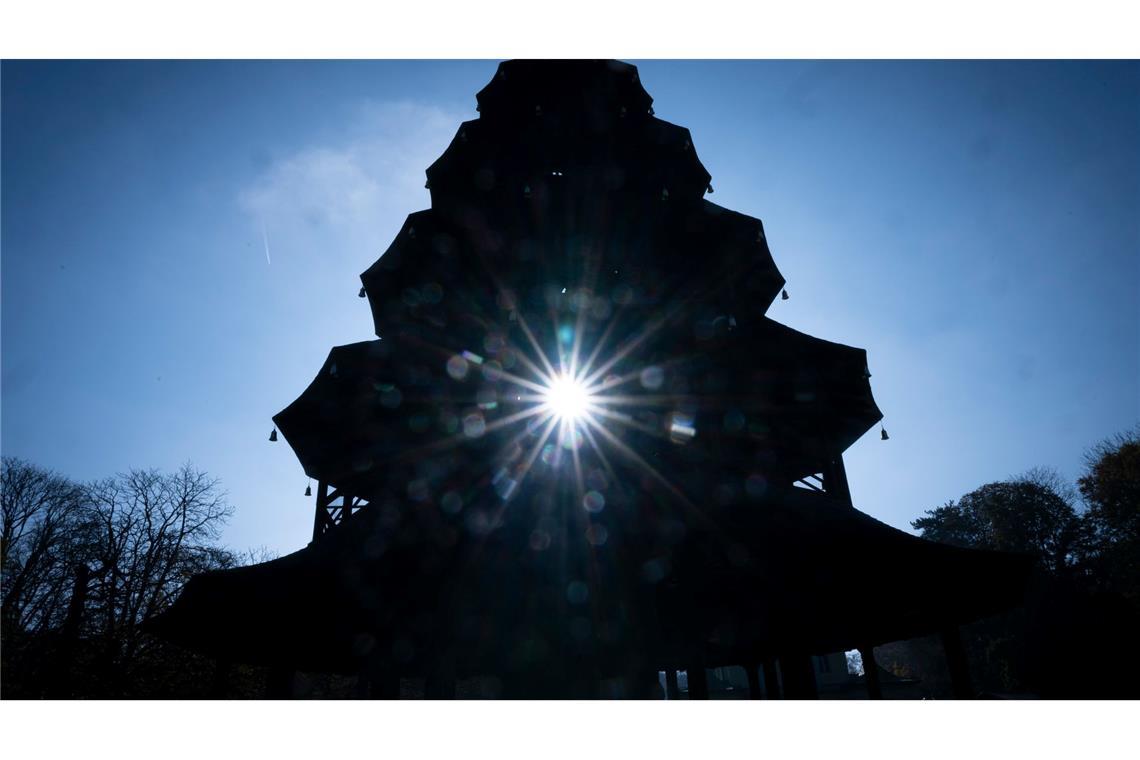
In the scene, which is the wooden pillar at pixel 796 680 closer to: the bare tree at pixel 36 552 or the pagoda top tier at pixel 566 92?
the pagoda top tier at pixel 566 92

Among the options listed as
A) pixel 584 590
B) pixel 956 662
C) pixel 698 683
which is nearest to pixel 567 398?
pixel 584 590

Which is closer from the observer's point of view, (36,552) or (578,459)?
(578,459)

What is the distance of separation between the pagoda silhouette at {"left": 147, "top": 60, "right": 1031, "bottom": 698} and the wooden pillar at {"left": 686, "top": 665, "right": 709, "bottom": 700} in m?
0.04

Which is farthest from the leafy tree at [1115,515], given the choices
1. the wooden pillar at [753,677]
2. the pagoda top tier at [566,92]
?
the pagoda top tier at [566,92]

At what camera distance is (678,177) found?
10.9 m

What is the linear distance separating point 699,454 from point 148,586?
25356 mm

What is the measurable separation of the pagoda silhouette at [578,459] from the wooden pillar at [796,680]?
6 centimetres

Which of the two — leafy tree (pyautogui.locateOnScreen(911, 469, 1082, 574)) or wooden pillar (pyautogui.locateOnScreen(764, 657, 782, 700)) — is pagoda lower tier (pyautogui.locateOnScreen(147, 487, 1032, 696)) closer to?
wooden pillar (pyautogui.locateOnScreen(764, 657, 782, 700))

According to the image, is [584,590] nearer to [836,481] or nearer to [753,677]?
[836,481]

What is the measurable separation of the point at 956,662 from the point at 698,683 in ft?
12.4

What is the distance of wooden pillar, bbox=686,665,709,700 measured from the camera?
5.99 m

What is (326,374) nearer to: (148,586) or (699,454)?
(699,454)

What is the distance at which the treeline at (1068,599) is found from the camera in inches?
926

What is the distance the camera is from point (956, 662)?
6953 mm
